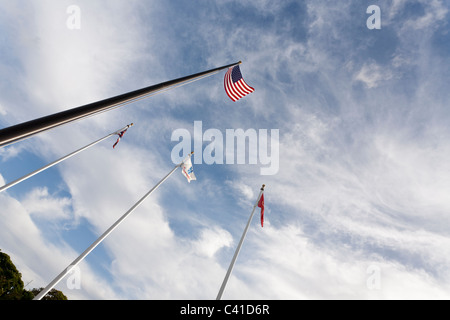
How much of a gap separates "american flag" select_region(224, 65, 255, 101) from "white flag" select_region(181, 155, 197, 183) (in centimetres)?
812

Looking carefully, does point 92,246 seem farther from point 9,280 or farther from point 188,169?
point 9,280

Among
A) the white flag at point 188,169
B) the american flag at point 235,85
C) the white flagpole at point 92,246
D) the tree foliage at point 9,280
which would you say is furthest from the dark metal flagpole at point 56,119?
the tree foliage at point 9,280

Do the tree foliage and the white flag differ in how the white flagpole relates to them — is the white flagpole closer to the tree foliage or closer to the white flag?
the white flag

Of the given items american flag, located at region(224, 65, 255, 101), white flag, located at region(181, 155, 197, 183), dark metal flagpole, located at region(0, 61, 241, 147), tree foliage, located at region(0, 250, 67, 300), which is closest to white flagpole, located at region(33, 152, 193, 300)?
white flag, located at region(181, 155, 197, 183)

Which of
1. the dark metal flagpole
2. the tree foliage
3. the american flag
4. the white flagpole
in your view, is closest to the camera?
the dark metal flagpole

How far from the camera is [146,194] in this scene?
1839 cm

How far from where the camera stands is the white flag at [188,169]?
20578 millimetres

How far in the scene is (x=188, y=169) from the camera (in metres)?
20.7

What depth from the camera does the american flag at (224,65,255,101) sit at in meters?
14.5

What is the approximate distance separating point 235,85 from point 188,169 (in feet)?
29.9

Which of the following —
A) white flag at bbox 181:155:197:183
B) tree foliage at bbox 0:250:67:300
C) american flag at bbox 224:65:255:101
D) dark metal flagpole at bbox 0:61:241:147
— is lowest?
tree foliage at bbox 0:250:67:300

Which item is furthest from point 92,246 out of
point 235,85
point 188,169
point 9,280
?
point 9,280

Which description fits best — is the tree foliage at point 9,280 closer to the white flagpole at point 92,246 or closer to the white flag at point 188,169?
the white flagpole at point 92,246

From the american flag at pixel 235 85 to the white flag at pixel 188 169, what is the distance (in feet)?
26.6
